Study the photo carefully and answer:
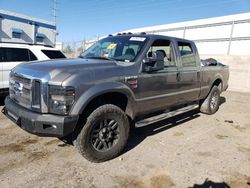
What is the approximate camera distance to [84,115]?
12.8 feet

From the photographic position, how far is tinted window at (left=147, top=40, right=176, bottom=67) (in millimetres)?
5105

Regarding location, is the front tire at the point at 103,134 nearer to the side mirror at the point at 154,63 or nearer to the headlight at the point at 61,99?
the headlight at the point at 61,99

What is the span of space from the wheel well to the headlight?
1.34 feet

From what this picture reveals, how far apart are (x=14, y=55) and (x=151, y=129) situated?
478 centimetres

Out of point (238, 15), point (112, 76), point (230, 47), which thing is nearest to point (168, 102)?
point (112, 76)

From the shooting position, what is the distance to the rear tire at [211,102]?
730 centimetres

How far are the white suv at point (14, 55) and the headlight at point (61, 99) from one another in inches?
182

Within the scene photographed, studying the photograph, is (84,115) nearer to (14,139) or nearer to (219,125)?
(14,139)

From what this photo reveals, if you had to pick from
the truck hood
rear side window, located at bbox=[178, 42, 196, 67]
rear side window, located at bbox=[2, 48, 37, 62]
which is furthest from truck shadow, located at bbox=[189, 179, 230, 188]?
rear side window, located at bbox=[2, 48, 37, 62]

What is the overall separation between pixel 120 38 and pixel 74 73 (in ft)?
6.65

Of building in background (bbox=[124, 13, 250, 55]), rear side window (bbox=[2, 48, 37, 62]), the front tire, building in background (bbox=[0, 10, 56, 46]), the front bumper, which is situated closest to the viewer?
the front bumper

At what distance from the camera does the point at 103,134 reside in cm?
404

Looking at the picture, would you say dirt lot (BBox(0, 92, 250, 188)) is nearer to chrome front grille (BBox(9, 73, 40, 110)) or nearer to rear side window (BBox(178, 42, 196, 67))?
chrome front grille (BBox(9, 73, 40, 110))

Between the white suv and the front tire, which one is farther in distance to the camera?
the white suv
